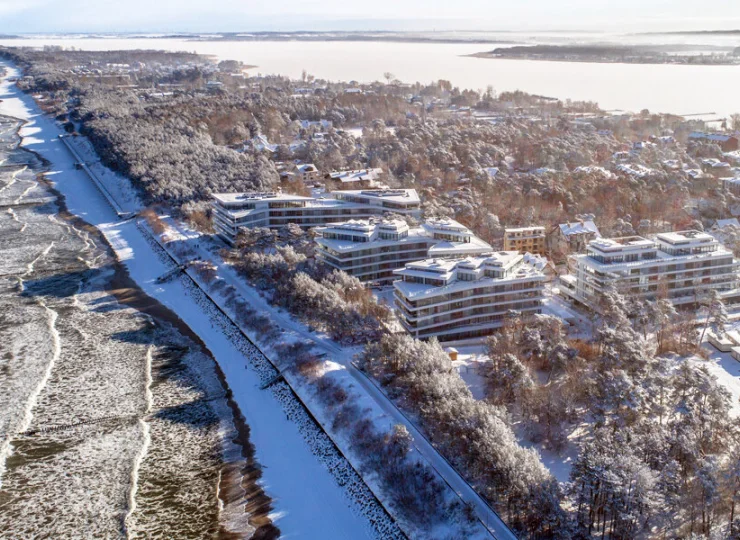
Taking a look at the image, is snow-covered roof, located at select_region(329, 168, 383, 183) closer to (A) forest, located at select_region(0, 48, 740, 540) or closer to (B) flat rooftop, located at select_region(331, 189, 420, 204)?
(A) forest, located at select_region(0, 48, 740, 540)

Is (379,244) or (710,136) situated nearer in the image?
(379,244)

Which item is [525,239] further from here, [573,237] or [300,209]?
[300,209]

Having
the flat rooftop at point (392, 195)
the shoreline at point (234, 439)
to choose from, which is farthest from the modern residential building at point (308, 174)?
the shoreline at point (234, 439)

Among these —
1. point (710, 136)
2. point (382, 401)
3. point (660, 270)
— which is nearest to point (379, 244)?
point (382, 401)

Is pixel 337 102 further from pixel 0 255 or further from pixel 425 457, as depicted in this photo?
pixel 425 457

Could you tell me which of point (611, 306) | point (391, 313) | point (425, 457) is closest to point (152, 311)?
point (391, 313)

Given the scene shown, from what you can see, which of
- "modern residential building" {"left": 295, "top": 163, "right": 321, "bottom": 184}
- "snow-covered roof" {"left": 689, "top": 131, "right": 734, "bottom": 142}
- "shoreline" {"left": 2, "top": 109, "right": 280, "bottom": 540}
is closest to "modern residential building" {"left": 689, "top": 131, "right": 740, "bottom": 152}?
"snow-covered roof" {"left": 689, "top": 131, "right": 734, "bottom": 142}
